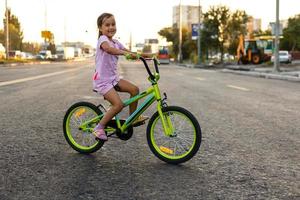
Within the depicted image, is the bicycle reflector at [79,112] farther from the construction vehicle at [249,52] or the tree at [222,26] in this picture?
the tree at [222,26]

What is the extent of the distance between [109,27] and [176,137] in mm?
1427

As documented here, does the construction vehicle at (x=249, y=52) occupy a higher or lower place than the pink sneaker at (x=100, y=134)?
higher

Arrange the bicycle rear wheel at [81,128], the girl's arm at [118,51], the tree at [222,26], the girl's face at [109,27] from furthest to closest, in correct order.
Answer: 1. the tree at [222,26]
2. the bicycle rear wheel at [81,128]
3. the girl's face at [109,27]
4. the girl's arm at [118,51]

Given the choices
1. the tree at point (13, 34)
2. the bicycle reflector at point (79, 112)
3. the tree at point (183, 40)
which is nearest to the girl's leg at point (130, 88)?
the bicycle reflector at point (79, 112)

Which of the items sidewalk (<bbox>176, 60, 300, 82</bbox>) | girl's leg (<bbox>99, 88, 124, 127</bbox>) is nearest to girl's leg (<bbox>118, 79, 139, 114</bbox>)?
girl's leg (<bbox>99, 88, 124, 127</bbox>)

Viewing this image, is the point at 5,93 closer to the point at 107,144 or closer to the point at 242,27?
the point at 107,144

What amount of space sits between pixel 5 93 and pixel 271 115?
7.93 m

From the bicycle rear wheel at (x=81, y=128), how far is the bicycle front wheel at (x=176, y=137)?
0.73 meters

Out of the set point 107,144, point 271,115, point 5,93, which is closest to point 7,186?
point 107,144

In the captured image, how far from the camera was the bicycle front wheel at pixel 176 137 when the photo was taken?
4.82 metres

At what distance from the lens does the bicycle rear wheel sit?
5.46 m

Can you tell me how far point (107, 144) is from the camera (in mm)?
5934

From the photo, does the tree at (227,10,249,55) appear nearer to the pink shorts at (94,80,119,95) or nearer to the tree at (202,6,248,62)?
the tree at (202,6,248,62)

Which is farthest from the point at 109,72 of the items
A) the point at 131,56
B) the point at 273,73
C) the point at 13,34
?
the point at 13,34
